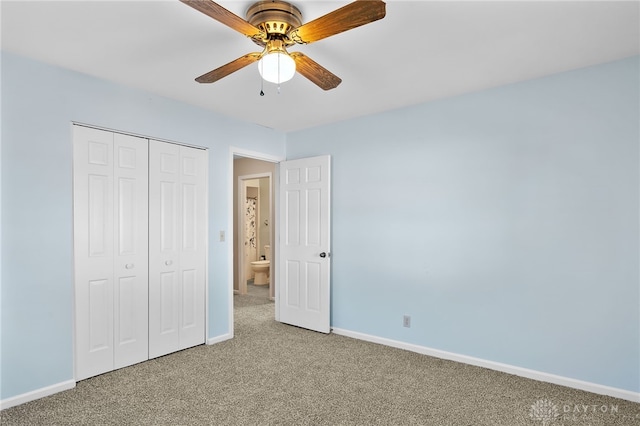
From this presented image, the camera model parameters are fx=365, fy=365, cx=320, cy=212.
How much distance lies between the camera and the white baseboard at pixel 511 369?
8.89ft

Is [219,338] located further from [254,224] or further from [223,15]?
[254,224]

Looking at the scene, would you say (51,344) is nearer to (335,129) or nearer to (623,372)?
(335,129)

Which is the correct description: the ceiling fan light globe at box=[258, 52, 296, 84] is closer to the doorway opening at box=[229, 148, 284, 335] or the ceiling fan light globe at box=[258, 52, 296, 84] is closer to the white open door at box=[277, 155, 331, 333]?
the white open door at box=[277, 155, 331, 333]

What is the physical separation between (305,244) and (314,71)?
2.53 meters

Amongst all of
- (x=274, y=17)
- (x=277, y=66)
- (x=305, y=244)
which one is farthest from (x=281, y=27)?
(x=305, y=244)

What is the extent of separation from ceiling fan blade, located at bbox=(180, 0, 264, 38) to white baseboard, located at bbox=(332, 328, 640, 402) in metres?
3.17

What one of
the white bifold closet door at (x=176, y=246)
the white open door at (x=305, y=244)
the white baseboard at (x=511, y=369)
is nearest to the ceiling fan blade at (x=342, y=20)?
the white bifold closet door at (x=176, y=246)

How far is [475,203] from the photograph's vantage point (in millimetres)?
3361

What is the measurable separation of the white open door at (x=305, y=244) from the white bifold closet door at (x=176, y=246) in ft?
3.68

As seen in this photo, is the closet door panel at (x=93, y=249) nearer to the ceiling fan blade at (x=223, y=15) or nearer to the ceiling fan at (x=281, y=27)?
the ceiling fan at (x=281, y=27)

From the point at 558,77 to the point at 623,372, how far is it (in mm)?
2311

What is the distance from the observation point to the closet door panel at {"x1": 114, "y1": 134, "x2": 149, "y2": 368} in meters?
3.22

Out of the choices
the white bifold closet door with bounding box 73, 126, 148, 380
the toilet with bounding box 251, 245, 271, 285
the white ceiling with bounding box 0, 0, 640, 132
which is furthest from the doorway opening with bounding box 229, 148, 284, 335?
the white ceiling with bounding box 0, 0, 640, 132

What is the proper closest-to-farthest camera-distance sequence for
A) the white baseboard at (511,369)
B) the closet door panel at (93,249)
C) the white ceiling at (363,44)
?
the white ceiling at (363,44) < the white baseboard at (511,369) < the closet door panel at (93,249)
